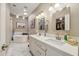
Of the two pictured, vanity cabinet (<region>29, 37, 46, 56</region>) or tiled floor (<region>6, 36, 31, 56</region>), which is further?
tiled floor (<region>6, 36, 31, 56</region>)

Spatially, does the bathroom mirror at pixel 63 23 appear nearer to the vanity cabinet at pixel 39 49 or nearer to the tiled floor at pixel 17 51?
the vanity cabinet at pixel 39 49

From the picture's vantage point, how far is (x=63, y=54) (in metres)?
1.57

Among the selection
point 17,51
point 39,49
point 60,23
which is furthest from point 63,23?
point 17,51

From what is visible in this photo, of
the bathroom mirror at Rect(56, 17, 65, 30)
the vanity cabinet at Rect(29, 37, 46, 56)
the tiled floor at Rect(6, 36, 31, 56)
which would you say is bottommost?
the tiled floor at Rect(6, 36, 31, 56)

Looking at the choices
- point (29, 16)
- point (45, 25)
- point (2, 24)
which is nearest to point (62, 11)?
point (45, 25)

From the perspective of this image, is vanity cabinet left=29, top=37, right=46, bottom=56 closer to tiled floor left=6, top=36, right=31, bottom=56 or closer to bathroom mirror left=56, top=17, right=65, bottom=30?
tiled floor left=6, top=36, right=31, bottom=56

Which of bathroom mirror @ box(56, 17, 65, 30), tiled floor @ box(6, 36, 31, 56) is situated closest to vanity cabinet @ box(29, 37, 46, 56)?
tiled floor @ box(6, 36, 31, 56)

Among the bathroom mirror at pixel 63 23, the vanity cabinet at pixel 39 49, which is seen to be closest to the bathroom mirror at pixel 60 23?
the bathroom mirror at pixel 63 23

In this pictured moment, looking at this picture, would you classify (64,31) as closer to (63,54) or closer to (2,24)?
(63,54)

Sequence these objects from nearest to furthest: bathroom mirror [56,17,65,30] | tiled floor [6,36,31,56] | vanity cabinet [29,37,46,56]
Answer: vanity cabinet [29,37,46,56] → bathroom mirror [56,17,65,30] → tiled floor [6,36,31,56]

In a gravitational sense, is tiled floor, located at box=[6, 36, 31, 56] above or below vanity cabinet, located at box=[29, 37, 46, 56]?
below

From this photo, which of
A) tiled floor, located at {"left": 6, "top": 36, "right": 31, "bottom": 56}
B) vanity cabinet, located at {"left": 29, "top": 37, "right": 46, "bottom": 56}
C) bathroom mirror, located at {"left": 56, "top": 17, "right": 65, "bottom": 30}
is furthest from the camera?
tiled floor, located at {"left": 6, "top": 36, "right": 31, "bottom": 56}

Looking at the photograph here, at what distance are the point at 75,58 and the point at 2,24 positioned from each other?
235 cm

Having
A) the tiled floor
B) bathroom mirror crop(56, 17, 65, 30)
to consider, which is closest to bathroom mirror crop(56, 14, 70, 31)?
bathroom mirror crop(56, 17, 65, 30)
